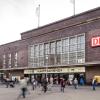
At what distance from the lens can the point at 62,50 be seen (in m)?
64.2

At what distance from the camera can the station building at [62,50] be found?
5606 centimetres

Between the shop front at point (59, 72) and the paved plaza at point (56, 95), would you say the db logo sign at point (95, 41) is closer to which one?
the shop front at point (59, 72)

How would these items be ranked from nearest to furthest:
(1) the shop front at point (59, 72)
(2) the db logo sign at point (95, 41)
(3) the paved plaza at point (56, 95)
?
(3) the paved plaza at point (56, 95) < (2) the db logo sign at point (95, 41) < (1) the shop front at point (59, 72)

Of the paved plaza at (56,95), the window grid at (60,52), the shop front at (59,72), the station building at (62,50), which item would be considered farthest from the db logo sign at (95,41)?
the paved plaza at (56,95)

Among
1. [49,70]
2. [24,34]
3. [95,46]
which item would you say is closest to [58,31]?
[49,70]

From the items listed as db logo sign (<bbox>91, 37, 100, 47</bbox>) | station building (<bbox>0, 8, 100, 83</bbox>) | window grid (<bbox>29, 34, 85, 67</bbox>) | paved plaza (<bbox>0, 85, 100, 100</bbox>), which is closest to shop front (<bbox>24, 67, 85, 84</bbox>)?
station building (<bbox>0, 8, 100, 83</bbox>)

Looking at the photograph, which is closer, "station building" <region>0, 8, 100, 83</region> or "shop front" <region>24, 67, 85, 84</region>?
"station building" <region>0, 8, 100, 83</region>

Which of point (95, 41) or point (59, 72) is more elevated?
point (95, 41)

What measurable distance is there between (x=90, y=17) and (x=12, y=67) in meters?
31.5

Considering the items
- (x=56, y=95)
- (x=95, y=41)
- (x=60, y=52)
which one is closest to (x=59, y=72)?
(x=60, y=52)

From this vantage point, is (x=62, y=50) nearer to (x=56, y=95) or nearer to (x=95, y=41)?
(x=95, y=41)

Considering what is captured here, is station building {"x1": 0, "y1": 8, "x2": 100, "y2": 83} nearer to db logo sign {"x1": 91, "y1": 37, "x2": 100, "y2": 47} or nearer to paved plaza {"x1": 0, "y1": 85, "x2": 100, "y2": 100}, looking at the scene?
db logo sign {"x1": 91, "y1": 37, "x2": 100, "y2": 47}

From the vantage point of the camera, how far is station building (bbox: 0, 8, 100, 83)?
5606 cm

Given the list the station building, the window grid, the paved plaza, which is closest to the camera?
the paved plaza
